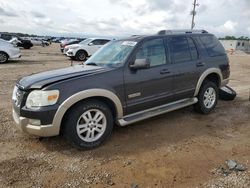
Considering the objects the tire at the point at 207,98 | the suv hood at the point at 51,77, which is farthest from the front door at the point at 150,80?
the tire at the point at 207,98

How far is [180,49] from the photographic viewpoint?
18.3 feet

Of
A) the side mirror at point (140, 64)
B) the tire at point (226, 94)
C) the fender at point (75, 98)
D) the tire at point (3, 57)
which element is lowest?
the tire at point (226, 94)

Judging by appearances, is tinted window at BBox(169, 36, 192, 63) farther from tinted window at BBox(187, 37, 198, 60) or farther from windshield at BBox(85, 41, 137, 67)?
windshield at BBox(85, 41, 137, 67)

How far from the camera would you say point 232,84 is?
10164 mm

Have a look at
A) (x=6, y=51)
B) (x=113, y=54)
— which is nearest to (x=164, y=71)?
(x=113, y=54)

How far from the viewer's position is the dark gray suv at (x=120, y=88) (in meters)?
4.03

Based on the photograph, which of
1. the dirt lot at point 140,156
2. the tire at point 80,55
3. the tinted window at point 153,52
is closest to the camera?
the dirt lot at point 140,156

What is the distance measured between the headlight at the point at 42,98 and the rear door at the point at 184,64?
2.40m

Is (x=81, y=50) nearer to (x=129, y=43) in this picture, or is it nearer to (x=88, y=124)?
(x=129, y=43)

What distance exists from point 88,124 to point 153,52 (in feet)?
6.01

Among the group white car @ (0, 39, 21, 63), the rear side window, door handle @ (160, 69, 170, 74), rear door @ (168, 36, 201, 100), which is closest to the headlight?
door handle @ (160, 69, 170, 74)

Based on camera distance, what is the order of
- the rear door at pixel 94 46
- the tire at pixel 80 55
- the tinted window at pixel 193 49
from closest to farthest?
the tinted window at pixel 193 49 < the tire at pixel 80 55 < the rear door at pixel 94 46

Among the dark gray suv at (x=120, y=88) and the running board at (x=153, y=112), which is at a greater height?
the dark gray suv at (x=120, y=88)

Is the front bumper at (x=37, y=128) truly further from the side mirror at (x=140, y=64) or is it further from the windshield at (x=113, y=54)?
the side mirror at (x=140, y=64)
